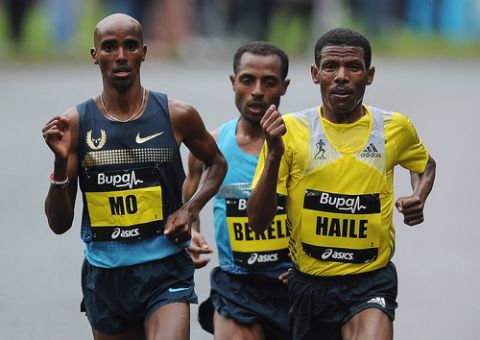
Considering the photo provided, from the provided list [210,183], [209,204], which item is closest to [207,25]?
[209,204]

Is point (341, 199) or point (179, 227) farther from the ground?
point (341, 199)

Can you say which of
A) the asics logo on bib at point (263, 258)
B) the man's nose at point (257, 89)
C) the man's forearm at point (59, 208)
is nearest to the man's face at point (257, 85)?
the man's nose at point (257, 89)

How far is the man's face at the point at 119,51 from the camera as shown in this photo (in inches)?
305

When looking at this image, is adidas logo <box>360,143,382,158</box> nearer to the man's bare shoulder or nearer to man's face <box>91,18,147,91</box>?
the man's bare shoulder

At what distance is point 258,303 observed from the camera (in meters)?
8.59

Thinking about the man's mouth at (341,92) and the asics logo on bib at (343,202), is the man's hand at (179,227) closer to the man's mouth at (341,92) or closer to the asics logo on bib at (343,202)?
the asics logo on bib at (343,202)

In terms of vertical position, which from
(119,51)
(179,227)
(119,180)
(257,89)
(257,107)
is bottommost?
(179,227)

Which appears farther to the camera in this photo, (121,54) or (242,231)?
(242,231)

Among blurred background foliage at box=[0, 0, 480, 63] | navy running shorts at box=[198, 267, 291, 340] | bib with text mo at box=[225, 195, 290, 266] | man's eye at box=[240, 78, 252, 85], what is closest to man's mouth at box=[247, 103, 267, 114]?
man's eye at box=[240, 78, 252, 85]

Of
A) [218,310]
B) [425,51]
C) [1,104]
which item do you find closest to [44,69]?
[1,104]

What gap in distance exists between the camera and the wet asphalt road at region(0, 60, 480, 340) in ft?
36.8

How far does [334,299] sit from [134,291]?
1.02 meters

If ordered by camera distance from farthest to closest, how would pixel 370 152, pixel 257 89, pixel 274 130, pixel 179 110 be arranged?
pixel 257 89 < pixel 179 110 < pixel 370 152 < pixel 274 130

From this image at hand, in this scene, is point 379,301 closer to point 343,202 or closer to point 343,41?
point 343,202
